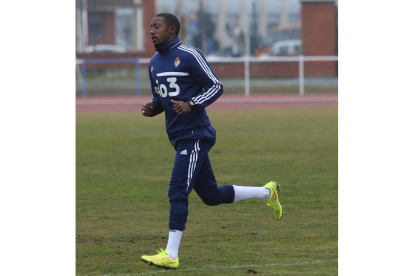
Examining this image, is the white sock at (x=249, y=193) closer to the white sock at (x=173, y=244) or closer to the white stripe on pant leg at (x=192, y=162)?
the white stripe on pant leg at (x=192, y=162)

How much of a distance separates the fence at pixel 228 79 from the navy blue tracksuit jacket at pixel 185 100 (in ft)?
82.5

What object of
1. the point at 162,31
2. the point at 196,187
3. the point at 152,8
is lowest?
the point at 196,187

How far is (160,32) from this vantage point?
692cm

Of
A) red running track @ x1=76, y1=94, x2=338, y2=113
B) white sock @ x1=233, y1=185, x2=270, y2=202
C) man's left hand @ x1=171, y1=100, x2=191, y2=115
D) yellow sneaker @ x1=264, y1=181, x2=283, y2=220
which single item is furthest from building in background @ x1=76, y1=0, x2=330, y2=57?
man's left hand @ x1=171, y1=100, x2=191, y2=115

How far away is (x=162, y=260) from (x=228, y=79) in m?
32.1

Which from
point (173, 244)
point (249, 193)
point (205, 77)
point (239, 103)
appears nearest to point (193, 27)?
point (239, 103)

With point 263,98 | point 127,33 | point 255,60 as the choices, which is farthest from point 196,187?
point 127,33

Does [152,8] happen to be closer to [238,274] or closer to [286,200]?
[286,200]

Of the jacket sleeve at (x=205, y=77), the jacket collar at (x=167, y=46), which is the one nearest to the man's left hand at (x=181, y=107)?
the jacket sleeve at (x=205, y=77)

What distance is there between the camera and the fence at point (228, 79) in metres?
33.7

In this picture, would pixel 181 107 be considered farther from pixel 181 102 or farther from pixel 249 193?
pixel 249 193

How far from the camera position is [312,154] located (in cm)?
1402

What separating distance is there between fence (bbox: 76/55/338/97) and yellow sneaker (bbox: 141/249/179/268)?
25598 millimetres

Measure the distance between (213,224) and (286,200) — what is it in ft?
5.12
